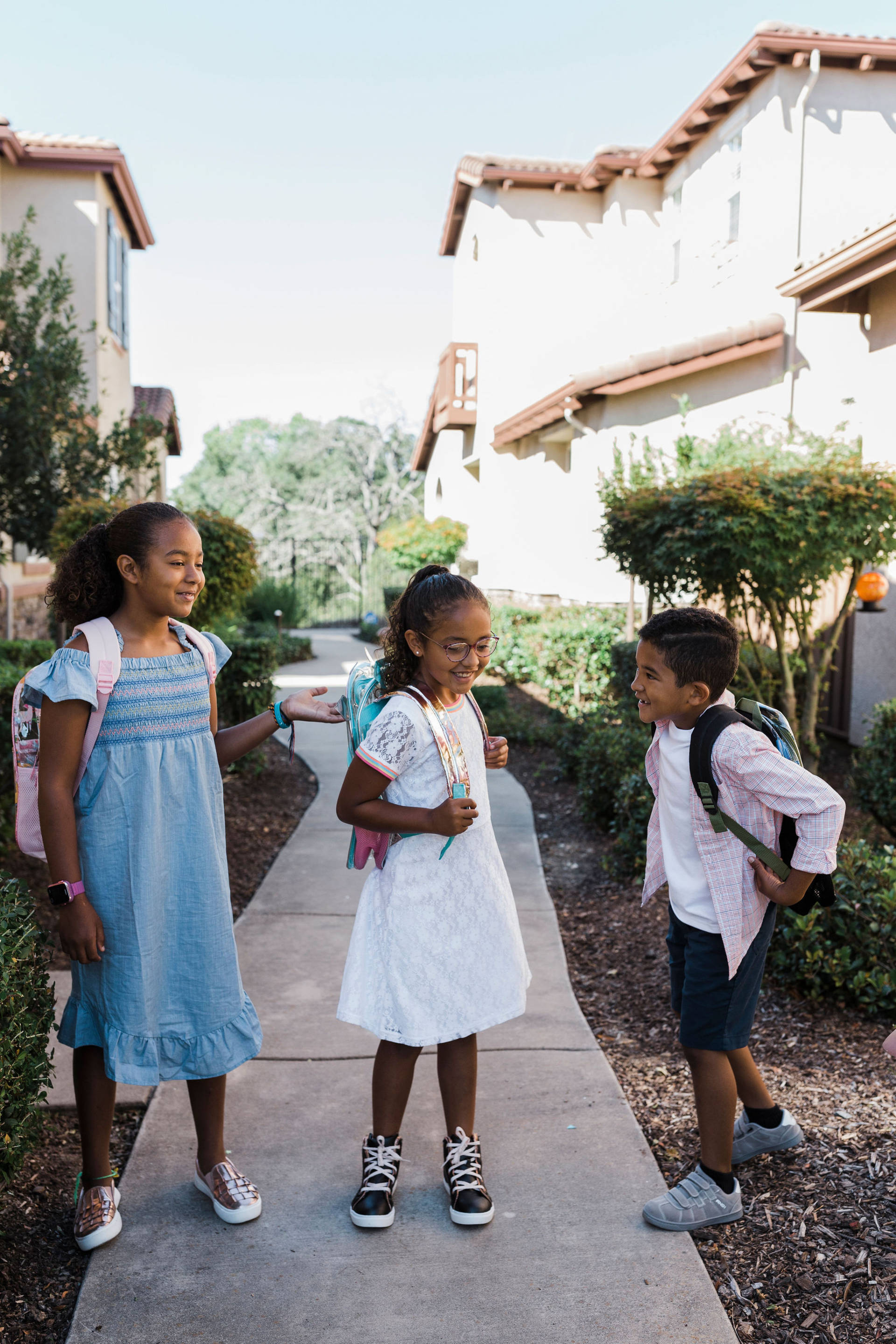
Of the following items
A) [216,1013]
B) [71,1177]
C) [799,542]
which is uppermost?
[799,542]

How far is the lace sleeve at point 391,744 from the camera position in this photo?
2416 millimetres

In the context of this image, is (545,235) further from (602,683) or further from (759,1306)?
(759,1306)

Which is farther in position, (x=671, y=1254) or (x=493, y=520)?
(x=493, y=520)

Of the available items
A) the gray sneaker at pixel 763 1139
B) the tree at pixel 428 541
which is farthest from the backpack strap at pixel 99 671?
the tree at pixel 428 541

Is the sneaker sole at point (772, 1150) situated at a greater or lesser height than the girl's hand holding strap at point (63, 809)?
lesser

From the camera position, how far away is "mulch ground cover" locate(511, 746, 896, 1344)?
2.25m

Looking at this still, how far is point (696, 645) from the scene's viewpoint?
2.44m

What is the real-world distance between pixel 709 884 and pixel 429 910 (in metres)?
0.68

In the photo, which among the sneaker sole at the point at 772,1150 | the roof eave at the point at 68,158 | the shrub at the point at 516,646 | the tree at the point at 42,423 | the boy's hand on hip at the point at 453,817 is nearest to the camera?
the boy's hand on hip at the point at 453,817

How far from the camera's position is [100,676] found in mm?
A: 2336

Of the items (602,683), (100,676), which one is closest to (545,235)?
(602,683)

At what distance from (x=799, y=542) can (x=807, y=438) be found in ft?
4.55

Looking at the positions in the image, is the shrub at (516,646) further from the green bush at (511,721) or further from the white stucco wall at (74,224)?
the white stucco wall at (74,224)

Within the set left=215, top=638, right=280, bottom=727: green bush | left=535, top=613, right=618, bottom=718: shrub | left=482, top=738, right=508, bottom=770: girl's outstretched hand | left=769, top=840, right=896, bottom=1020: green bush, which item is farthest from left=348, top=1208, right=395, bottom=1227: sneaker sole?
left=535, top=613, right=618, bottom=718: shrub
